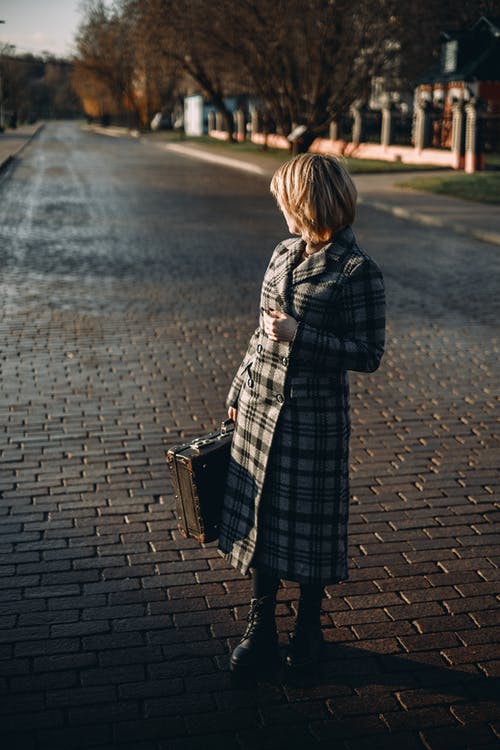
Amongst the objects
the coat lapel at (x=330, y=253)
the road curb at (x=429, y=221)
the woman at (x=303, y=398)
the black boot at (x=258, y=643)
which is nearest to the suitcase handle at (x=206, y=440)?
the woman at (x=303, y=398)

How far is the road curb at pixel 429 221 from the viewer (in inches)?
603

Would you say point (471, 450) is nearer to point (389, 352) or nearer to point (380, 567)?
point (380, 567)

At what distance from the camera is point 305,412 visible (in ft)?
10.1

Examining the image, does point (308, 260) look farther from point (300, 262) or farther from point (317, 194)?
point (317, 194)

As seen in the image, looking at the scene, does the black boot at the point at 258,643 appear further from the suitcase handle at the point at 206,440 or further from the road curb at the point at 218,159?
the road curb at the point at 218,159

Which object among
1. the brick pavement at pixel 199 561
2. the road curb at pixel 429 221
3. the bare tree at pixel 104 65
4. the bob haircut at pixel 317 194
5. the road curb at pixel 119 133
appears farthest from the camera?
the bare tree at pixel 104 65

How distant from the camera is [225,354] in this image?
796cm

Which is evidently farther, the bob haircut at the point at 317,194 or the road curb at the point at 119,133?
the road curb at the point at 119,133

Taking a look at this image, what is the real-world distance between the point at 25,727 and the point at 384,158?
3822cm

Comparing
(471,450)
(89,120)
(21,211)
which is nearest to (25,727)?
(471,450)

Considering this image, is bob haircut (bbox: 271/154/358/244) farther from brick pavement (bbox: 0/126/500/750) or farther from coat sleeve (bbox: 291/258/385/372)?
brick pavement (bbox: 0/126/500/750)

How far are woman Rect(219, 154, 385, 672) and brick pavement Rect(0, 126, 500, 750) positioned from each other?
28 cm

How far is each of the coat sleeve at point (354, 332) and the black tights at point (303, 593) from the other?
0.79 metres

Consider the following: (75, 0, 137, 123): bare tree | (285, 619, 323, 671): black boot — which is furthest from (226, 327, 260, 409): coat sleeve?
(75, 0, 137, 123): bare tree
